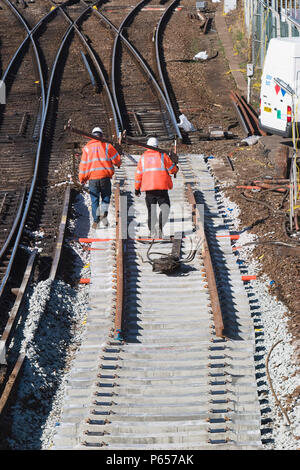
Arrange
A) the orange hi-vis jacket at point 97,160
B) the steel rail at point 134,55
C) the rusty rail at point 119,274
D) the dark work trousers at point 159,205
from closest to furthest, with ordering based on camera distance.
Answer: the rusty rail at point 119,274, the dark work trousers at point 159,205, the orange hi-vis jacket at point 97,160, the steel rail at point 134,55

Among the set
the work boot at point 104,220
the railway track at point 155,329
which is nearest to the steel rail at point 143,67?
the railway track at point 155,329

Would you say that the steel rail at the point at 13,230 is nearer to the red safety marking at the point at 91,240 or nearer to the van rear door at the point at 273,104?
the red safety marking at the point at 91,240

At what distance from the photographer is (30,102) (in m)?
18.4

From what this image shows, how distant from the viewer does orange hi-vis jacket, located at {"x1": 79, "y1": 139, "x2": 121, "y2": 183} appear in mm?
11086

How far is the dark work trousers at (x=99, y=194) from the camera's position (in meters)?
11.3

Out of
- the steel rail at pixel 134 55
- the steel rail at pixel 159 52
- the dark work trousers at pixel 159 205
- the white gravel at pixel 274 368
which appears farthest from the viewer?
the steel rail at pixel 159 52

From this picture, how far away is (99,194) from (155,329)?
336 cm

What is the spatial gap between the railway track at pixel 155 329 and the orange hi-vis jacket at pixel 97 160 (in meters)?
0.92

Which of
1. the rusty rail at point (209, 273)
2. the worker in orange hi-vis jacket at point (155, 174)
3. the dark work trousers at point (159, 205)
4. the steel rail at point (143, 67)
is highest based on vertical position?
the steel rail at point (143, 67)

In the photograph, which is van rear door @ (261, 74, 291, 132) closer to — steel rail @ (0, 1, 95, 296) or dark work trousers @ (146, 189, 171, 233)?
dark work trousers @ (146, 189, 171, 233)

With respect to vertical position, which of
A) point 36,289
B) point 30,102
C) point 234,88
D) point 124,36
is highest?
point 124,36
